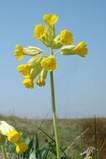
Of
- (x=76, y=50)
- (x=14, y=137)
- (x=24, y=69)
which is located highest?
(x=76, y=50)

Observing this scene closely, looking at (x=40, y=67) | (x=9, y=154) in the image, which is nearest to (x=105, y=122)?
(x=9, y=154)

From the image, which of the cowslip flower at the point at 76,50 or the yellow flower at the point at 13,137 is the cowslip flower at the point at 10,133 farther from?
the cowslip flower at the point at 76,50

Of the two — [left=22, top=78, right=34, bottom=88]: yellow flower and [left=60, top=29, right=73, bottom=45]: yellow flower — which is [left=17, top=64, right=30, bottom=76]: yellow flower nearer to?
[left=22, top=78, right=34, bottom=88]: yellow flower

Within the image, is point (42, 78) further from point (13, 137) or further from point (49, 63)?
point (13, 137)

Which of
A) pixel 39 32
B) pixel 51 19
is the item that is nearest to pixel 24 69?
pixel 39 32

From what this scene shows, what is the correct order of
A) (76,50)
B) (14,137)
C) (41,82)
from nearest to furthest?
(14,137)
(41,82)
(76,50)

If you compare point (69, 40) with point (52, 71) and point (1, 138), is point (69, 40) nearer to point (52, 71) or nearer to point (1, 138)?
point (52, 71)

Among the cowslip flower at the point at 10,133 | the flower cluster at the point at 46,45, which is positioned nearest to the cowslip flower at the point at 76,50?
the flower cluster at the point at 46,45
